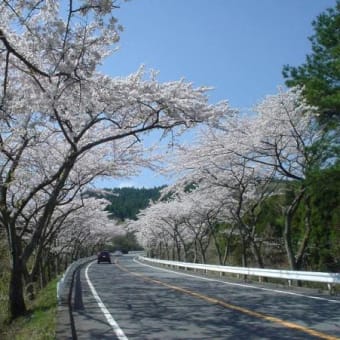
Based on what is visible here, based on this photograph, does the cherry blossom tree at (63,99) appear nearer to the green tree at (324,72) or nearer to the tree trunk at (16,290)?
the tree trunk at (16,290)

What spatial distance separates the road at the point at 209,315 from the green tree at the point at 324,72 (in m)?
7.08

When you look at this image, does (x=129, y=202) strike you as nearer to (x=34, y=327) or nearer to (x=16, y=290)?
(x=16, y=290)

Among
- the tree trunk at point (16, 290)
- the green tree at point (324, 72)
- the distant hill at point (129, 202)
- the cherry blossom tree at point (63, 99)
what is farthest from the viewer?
the distant hill at point (129, 202)

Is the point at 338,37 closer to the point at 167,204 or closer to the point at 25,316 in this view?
the point at 25,316

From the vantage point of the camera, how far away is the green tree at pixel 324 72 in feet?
63.0

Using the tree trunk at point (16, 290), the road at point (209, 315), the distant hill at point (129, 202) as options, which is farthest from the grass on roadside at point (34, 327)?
the distant hill at point (129, 202)

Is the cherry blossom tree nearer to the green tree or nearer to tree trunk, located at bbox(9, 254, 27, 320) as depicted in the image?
tree trunk, located at bbox(9, 254, 27, 320)

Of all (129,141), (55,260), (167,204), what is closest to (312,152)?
(129,141)

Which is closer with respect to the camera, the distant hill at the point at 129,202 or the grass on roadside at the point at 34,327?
the grass on roadside at the point at 34,327

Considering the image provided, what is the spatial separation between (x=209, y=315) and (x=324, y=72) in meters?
13.2

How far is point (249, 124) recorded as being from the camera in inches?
860

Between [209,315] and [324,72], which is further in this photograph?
[324,72]

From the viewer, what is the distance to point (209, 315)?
11297 mm


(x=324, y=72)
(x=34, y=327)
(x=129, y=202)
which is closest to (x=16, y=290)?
(x=34, y=327)
